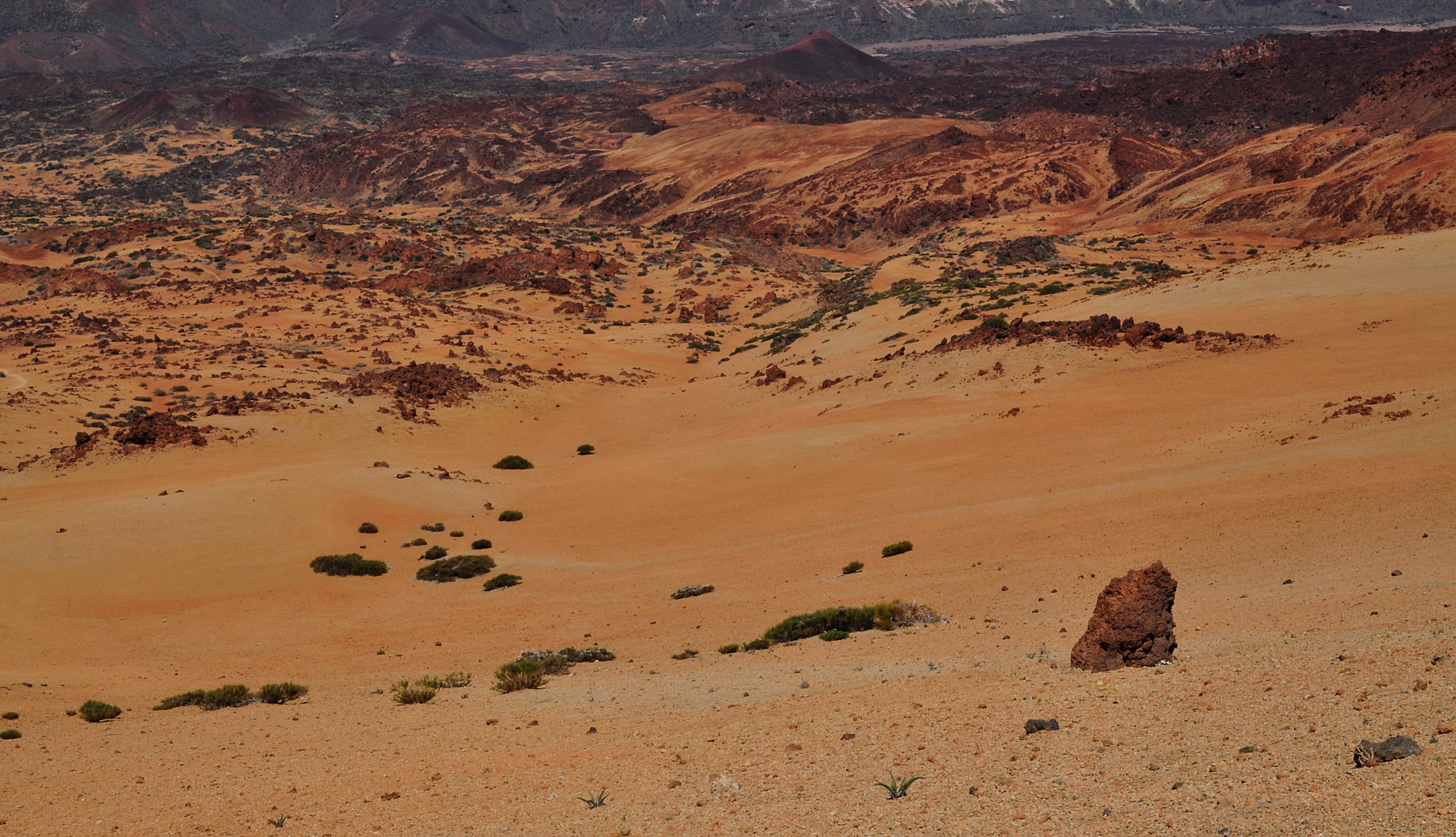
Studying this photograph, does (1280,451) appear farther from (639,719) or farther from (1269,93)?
(1269,93)

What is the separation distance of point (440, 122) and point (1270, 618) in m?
169

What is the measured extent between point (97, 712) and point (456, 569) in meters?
10.1

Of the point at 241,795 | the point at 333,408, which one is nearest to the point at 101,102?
the point at 333,408

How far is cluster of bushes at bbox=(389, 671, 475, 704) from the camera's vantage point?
605 inches

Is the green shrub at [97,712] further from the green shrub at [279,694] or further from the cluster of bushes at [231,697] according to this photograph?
the green shrub at [279,694]

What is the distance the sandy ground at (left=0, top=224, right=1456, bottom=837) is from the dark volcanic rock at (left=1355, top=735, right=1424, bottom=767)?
0.17m

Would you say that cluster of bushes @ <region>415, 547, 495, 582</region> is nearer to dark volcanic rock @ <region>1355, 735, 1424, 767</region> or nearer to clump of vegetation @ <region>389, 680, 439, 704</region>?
clump of vegetation @ <region>389, 680, 439, 704</region>

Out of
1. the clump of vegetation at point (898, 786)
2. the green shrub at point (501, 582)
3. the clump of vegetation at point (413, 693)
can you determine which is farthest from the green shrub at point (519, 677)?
the clump of vegetation at point (898, 786)

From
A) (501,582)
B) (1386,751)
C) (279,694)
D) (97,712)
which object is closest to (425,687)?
(279,694)

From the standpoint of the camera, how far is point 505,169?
474ft

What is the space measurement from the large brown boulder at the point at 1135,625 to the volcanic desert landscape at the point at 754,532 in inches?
2.0

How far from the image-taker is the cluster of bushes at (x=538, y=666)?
15750mm

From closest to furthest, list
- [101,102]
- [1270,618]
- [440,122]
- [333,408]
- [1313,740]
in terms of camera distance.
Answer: [1313,740], [1270,618], [333,408], [440,122], [101,102]

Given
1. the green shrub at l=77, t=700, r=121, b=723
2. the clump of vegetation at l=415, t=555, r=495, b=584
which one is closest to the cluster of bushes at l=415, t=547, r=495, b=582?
the clump of vegetation at l=415, t=555, r=495, b=584
